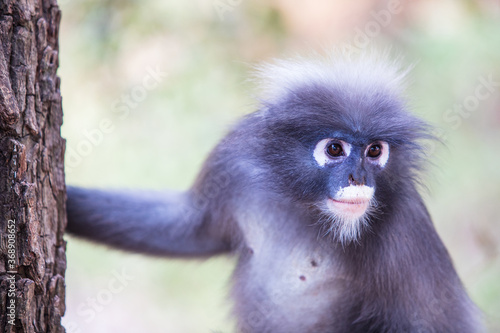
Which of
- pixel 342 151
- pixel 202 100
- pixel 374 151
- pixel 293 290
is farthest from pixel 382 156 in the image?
pixel 202 100

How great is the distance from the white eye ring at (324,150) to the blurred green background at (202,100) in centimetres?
117

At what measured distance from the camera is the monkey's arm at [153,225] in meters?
3.34

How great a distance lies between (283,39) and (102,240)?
7.94 ft

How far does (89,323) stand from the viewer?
20.0 feet

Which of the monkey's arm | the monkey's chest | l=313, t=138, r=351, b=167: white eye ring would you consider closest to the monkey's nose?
l=313, t=138, r=351, b=167: white eye ring

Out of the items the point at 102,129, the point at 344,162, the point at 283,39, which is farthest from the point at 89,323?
the point at 344,162

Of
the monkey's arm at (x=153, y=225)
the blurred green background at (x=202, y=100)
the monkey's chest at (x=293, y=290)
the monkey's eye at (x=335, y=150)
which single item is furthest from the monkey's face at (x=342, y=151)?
the blurred green background at (x=202, y=100)

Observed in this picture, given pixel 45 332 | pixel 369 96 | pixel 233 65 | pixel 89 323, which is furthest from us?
pixel 89 323

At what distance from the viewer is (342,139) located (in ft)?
8.16

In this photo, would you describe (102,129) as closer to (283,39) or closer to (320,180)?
(283,39)

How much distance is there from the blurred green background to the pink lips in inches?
45.1

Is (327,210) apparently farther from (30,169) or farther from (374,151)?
(30,169)

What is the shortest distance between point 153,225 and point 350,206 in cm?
145

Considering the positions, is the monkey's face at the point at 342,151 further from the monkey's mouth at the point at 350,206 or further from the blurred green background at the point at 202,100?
the blurred green background at the point at 202,100
